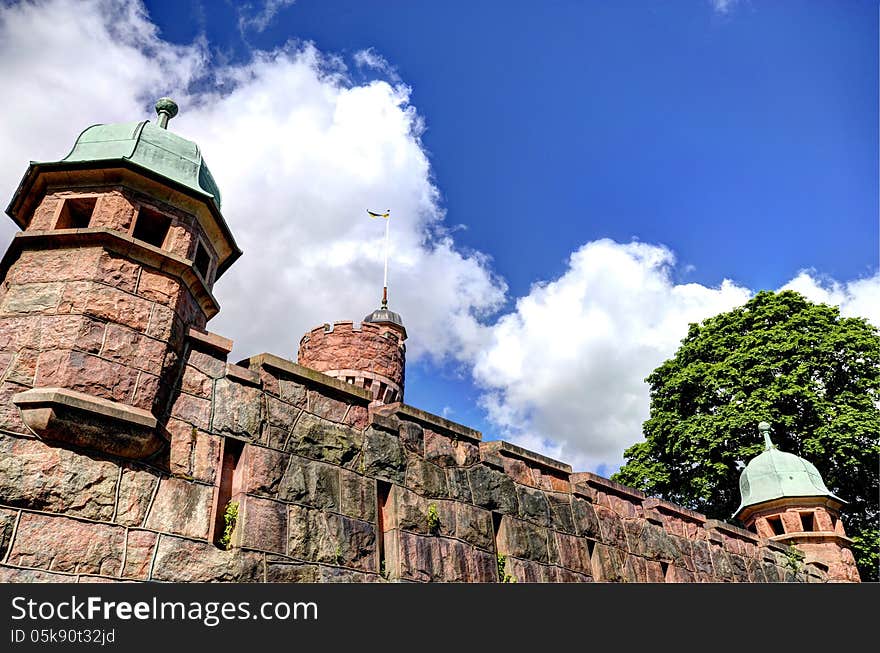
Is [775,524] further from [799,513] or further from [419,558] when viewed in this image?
[419,558]

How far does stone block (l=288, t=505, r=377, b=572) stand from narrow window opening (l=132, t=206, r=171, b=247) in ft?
8.40

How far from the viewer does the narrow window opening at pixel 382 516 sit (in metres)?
6.00

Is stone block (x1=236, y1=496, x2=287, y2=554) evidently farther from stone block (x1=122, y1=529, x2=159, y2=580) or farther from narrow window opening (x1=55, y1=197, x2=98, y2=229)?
narrow window opening (x1=55, y1=197, x2=98, y2=229)

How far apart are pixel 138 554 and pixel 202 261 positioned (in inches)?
106

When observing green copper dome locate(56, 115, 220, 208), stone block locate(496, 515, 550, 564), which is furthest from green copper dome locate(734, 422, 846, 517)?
green copper dome locate(56, 115, 220, 208)

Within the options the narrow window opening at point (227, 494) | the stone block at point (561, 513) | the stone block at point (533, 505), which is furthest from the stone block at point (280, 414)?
the stone block at point (561, 513)

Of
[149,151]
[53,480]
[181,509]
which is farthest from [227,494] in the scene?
[149,151]

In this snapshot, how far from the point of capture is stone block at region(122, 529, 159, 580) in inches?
175

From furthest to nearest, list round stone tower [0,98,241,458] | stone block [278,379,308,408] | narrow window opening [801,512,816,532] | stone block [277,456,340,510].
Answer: narrow window opening [801,512,816,532] < stone block [278,379,308,408] < stone block [277,456,340,510] < round stone tower [0,98,241,458]

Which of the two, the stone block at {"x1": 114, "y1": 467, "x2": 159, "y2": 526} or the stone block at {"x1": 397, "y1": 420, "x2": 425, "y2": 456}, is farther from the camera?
the stone block at {"x1": 397, "y1": 420, "x2": 425, "y2": 456}

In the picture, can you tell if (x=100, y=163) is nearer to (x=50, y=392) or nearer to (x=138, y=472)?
(x=50, y=392)

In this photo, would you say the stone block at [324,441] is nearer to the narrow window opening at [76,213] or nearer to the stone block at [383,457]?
the stone block at [383,457]

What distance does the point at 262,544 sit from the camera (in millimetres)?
5113
